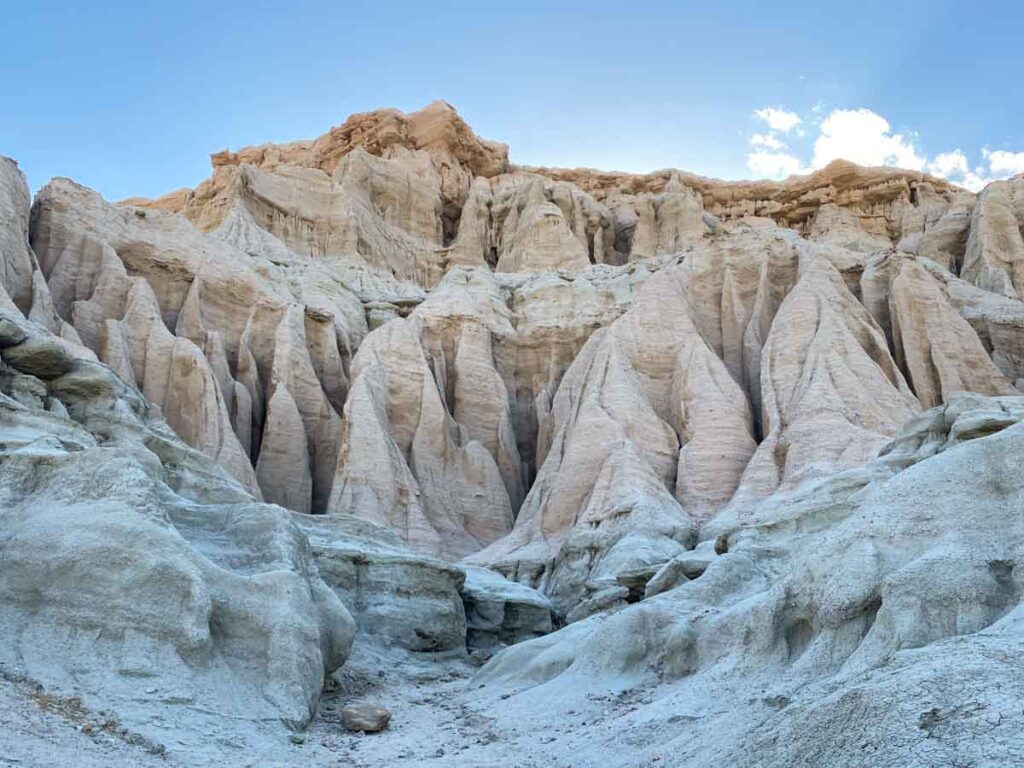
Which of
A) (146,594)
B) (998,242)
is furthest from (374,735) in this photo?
(998,242)

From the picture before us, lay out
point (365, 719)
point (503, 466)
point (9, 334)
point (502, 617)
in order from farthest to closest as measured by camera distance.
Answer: point (503, 466) → point (502, 617) → point (9, 334) → point (365, 719)

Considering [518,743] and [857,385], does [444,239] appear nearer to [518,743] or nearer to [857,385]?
[857,385]

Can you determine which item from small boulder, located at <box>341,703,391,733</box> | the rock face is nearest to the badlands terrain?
the rock face

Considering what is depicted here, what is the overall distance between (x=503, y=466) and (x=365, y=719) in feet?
77.8

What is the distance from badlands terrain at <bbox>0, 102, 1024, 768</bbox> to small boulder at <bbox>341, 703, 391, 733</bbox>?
20 centimetres

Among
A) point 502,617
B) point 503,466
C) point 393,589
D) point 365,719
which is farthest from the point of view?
point 503,466

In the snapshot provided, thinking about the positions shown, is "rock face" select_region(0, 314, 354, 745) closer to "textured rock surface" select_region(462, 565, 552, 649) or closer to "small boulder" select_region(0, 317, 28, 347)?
"small boulder" select_region(0, 317, 28, 347)

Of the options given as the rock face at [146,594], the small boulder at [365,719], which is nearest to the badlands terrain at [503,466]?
the rock face at [146,594]

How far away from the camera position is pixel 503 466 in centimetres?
3725

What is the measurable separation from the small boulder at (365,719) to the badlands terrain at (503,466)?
0.66 feet

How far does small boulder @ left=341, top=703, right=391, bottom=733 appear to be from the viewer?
533 inches

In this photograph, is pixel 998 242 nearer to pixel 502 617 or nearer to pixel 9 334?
pixel 502 617

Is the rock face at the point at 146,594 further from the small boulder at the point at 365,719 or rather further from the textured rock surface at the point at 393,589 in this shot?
the textured rock surface at the point at 393,589

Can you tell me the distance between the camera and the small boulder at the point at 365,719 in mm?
13531
